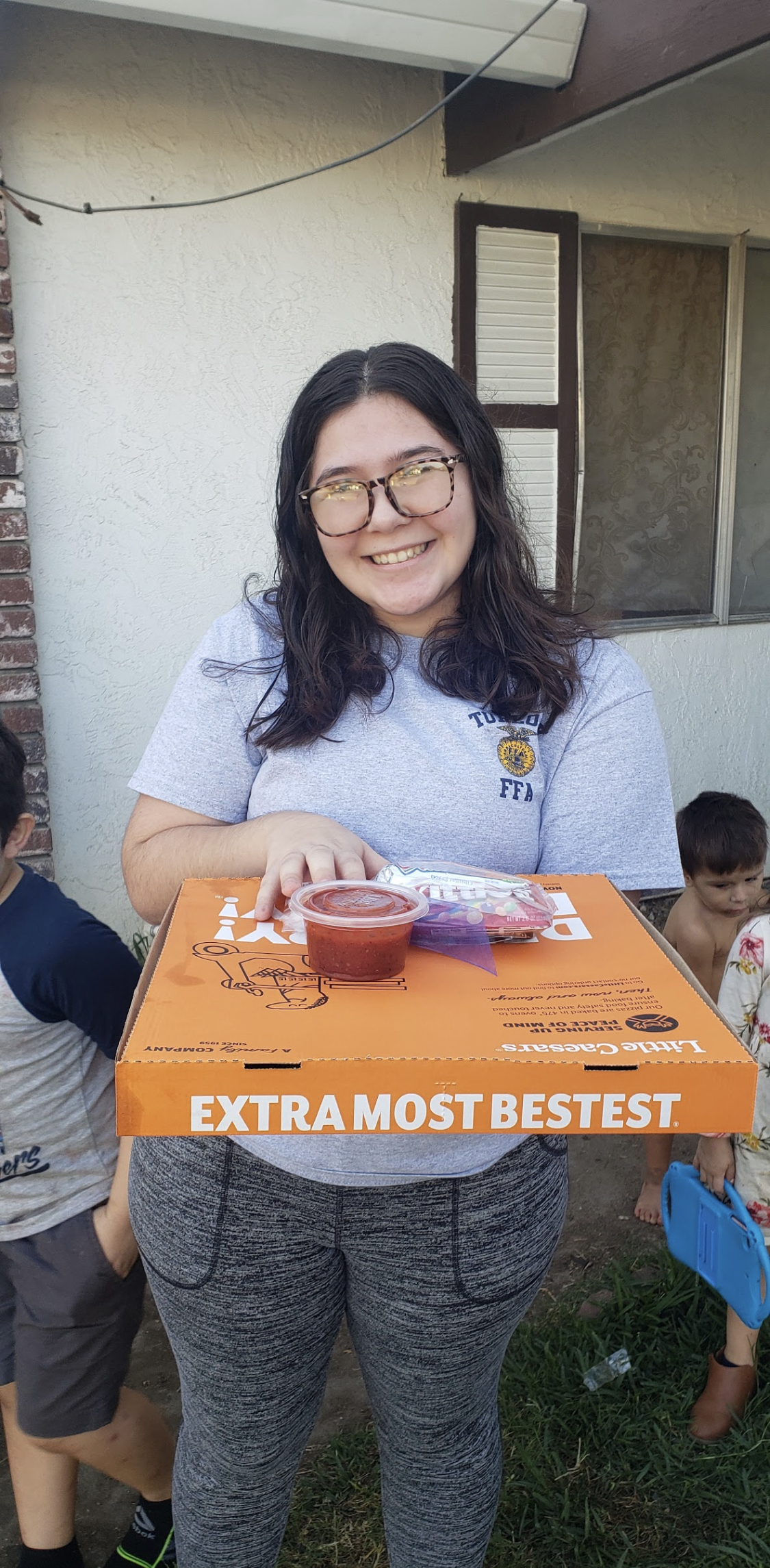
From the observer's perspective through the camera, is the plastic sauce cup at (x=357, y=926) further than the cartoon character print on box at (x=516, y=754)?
No

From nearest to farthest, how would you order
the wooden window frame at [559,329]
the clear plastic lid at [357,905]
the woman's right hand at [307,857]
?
the clear plastic lid at [357,905] → the woman's right hand at [307,857] → the wooden window frame at [559,329]

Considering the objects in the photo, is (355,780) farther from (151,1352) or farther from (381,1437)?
(151,1352)

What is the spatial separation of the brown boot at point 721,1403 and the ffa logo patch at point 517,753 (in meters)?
1.63

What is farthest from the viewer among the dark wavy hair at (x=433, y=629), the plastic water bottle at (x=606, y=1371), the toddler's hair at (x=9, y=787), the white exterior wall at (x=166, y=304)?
the white exterior wall at (x=166, y=304)

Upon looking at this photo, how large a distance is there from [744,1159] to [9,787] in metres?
1.63

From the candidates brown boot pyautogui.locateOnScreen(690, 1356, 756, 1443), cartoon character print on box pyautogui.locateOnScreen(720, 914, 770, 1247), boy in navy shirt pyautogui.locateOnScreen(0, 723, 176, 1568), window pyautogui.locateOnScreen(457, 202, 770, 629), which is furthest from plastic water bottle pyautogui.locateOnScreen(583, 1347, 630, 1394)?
window pyautogui.locateOnScreen(457, 202, 770, 629)

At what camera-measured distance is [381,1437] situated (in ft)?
4.90

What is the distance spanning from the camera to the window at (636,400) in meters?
4.14

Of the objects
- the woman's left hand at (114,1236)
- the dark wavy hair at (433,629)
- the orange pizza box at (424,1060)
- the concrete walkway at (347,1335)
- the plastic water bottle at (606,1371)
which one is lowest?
the concrete walkway at (347,1335)

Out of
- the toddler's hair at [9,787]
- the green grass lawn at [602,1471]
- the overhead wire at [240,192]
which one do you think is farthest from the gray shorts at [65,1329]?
the overhead wire at [240,192]

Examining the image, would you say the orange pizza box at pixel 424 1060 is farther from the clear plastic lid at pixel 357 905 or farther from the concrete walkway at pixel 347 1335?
the concrete walkway at pixel 347 1335

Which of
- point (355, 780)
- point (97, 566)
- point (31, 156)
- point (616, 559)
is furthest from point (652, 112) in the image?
point (355, 780)

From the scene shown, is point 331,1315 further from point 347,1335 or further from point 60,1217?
point 347,1335

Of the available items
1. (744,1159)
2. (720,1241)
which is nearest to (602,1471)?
(720,1241)
